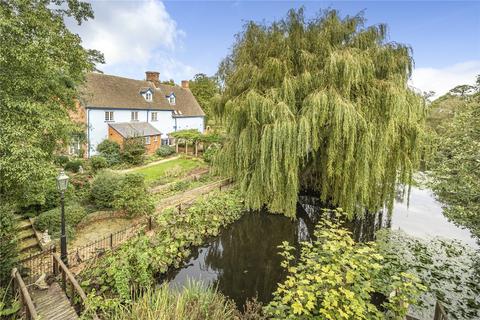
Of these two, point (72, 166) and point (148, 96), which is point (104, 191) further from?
point (148, 96)

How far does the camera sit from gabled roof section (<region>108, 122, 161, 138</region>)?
20.5 m

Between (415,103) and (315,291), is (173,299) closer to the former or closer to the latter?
(315,291)

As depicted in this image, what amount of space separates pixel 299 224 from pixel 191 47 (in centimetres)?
1291

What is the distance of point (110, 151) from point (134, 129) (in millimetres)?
3636

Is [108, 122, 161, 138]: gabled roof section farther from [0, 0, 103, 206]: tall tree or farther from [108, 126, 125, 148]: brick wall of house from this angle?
[0, 0, 103, 206]: tall tree

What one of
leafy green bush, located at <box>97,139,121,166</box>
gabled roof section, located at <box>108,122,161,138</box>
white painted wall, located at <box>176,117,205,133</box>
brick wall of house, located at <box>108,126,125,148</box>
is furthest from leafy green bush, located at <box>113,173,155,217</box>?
white painted wall, located at <box>176,117,205,133</box>

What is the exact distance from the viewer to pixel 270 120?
9.77 m

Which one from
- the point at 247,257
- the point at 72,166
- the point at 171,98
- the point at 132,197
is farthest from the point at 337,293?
the point at 171,98

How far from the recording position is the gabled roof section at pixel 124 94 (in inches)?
800

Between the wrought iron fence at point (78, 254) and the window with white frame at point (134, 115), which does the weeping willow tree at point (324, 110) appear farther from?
the window with white frame at point (134, 115)

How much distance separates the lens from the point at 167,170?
17.1 metres

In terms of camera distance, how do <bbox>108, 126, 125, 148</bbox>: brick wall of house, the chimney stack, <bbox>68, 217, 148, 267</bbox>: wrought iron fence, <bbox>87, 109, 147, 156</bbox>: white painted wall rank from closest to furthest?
1. <bbox>68, 217, 148, 267</bbox>: wrought iron fence
2. <bbox>87, 109, 147, 156</bbox>: white painted wall
3. <bbox>108, 126, 125, 148</bbox>: brick wall of house
4. the chimney stack

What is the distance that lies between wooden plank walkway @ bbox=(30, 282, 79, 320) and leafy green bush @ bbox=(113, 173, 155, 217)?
4384 millimetres

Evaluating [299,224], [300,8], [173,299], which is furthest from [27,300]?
[300,8]
